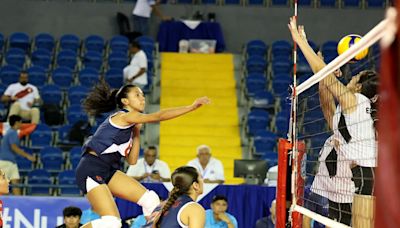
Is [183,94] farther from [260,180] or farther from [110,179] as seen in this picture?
[110,179]

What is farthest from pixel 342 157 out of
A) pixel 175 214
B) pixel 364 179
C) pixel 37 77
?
pixel 37 77

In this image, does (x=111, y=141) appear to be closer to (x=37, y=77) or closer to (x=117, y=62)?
(x=37, y=77)

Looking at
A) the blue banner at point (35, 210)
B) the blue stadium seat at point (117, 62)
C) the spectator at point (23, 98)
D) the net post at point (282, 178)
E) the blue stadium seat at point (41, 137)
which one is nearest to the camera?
the net post at point (282, 178)

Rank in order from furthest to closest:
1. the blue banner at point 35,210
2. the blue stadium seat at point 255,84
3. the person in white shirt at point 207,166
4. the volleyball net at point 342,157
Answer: the blue stadium seat at point 255,84, the person in white shirt at point 207,166, the blue banner at point 35,210, the volleyball net at point 342,157

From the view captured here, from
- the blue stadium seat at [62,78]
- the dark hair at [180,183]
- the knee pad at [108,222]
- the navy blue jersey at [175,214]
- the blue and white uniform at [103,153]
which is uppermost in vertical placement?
the blue stadium seat at [62,78]

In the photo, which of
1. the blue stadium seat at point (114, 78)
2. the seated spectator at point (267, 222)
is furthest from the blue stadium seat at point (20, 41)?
the seated spectator at point (267, 222)

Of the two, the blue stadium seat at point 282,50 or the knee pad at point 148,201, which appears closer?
the knee pad at point 148,201

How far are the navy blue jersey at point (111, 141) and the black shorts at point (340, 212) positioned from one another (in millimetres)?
1829

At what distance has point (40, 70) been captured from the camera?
16.5 metres

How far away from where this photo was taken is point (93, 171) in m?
6.80

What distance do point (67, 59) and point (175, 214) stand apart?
37.9 ft

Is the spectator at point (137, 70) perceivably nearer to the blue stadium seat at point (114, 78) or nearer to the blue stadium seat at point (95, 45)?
the blue stadium seat at point (114, 78)

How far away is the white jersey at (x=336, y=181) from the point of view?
571 centimetres

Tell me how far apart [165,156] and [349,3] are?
21.6 ft
